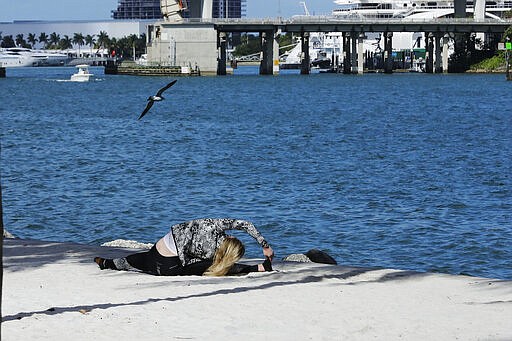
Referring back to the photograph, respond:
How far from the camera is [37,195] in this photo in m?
34.2

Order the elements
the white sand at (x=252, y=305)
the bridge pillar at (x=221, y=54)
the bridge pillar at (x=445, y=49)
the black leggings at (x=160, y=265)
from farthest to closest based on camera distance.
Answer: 1. the bridge pillar at (x=445, y=49)
2. the bridge pillar at (x=221, y=54)
3. the black leggings at (x=160, y=265)
4. the white sand at (x=252, y=305)

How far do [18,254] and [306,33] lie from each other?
18064 centimetres

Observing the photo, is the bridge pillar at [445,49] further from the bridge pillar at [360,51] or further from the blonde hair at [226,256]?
the blonde hair at [226,256]

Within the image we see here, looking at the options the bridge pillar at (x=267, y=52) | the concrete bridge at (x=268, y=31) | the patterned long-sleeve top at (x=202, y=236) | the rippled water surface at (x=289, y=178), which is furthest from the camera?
the bridge pillar at (x=267, y=52)

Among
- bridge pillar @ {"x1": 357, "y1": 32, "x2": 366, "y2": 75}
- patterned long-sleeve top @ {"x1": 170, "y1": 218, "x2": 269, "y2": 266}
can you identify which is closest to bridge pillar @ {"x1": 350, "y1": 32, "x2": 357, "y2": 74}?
bridge pillar @ {"x1": 357, "y1": 32, "x2": 366, "y2": 75}

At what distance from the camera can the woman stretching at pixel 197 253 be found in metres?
15.1

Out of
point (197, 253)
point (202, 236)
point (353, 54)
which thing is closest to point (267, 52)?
point (353, 54)

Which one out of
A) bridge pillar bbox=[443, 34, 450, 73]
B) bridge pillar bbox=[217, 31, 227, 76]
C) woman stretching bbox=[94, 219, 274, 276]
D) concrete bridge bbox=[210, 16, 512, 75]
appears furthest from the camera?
bridge pillar bbox=[443, 34, 450, 73]

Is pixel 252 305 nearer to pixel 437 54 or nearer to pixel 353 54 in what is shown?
pixel 353 54

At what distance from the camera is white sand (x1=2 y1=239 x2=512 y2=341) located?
12.6 metres

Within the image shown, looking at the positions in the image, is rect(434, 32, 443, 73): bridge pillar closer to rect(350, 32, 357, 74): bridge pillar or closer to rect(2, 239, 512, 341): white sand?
rect(350, 32, 357, 74): bridge pillar

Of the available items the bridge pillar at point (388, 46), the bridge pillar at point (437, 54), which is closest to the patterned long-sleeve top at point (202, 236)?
the bridge pillar at point (437, 54)

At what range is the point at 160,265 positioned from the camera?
1576cm

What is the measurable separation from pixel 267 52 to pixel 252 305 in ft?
559
